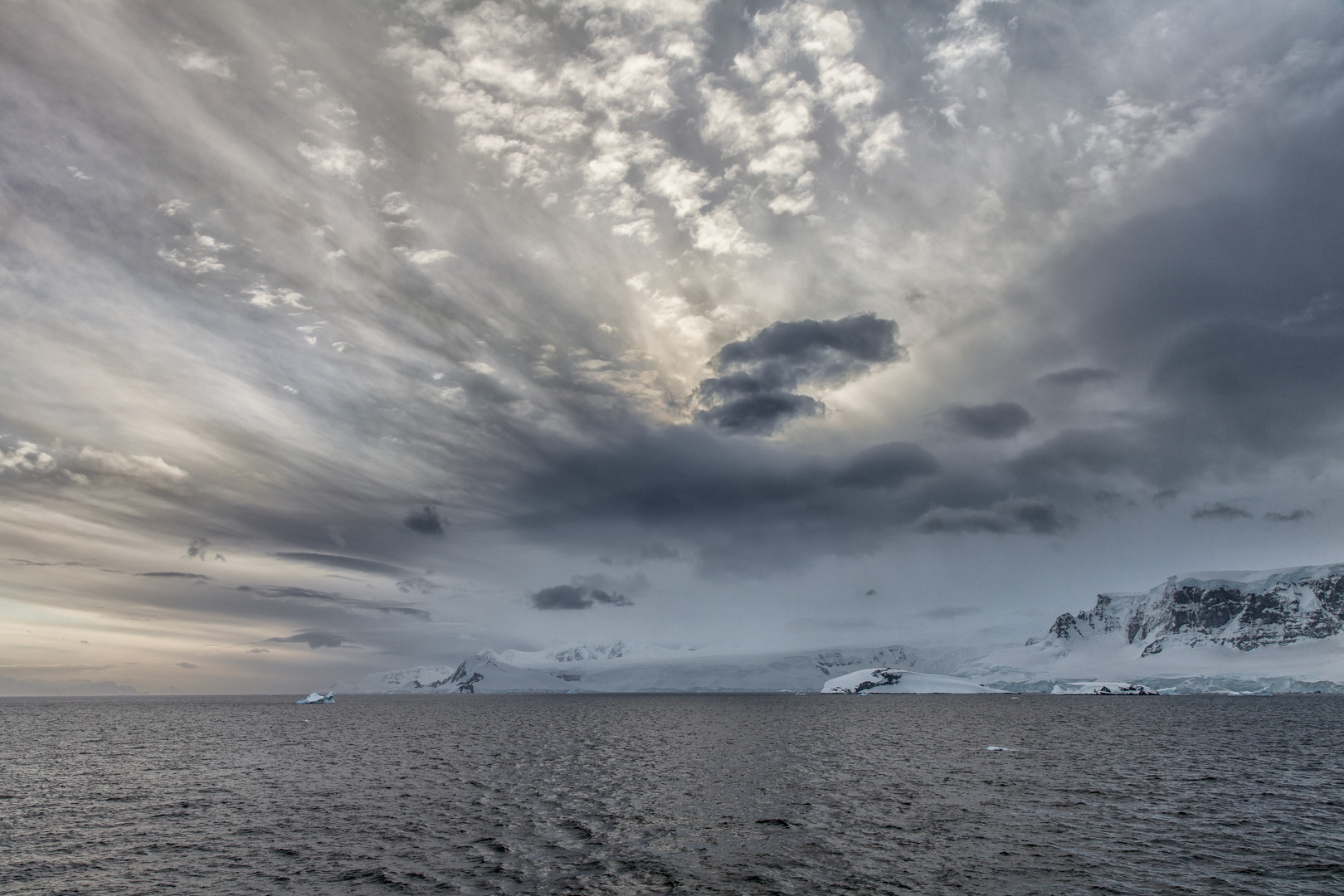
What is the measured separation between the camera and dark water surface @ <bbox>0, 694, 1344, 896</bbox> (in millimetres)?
35500

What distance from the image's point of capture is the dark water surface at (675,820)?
35500 millimetres

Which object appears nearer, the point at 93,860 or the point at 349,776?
the point at 93,860

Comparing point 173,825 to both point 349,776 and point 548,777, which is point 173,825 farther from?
point 548,777

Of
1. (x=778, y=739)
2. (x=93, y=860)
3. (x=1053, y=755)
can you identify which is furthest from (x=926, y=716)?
(x=93, y=860)

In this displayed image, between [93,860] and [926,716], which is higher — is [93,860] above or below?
above

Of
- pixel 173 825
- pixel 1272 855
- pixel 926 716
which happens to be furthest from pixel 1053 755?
pixel 926 716

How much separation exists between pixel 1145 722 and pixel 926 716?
50169mm

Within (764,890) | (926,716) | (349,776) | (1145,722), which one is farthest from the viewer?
(926,716)

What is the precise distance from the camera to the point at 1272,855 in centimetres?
3978

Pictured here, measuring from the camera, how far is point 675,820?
49219 millimetres

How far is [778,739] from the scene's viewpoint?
117 m

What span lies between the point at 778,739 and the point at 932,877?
3392 inches

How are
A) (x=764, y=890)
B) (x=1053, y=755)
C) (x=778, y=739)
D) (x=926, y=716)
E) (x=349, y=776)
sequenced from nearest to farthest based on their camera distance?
(x=764, y=890)
(x=349, y=776)
(x=1053, y=755)
(x=778, y=739)
(x=926, y=716)

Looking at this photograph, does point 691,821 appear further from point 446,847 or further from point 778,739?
point 778,739
